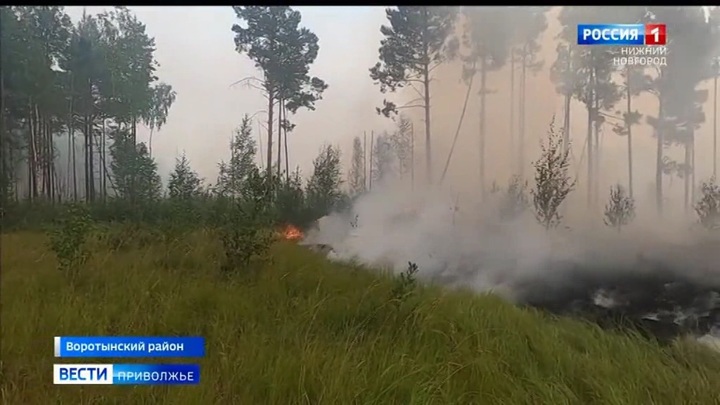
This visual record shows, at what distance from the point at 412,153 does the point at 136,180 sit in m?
1.02

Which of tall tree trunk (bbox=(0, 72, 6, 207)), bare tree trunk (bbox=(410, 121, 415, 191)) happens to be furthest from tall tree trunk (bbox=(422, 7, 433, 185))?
tall tree trunk (bbox=(0, 72, 6, 207))

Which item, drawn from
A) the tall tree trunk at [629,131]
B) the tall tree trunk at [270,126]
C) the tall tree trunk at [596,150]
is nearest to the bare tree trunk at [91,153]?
the tall tree trunk at [270,126]

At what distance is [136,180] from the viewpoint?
67.1 inches

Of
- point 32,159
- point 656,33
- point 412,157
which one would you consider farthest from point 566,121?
A: point 32,159

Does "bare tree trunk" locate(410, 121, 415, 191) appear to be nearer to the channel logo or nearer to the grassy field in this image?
the grassy field

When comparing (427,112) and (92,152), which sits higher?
(427,112)
